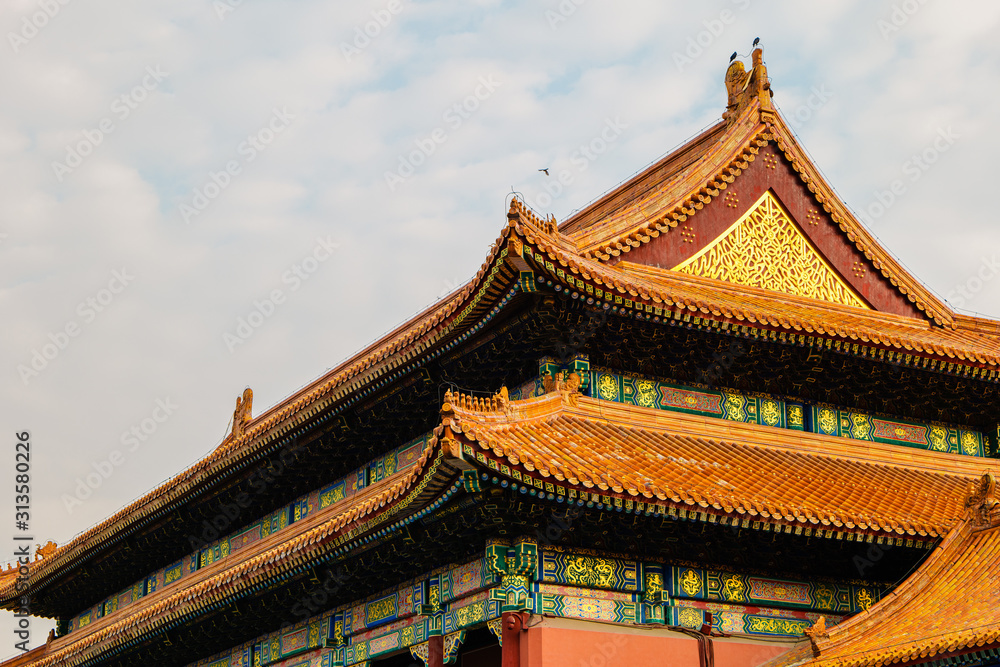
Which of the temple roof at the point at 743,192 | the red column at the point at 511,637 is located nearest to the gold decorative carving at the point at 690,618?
the red column at the point at 511,637

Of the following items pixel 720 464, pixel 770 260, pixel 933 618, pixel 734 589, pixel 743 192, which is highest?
pixel 743 192

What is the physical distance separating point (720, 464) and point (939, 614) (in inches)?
139

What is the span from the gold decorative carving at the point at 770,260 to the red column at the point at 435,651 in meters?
6.75

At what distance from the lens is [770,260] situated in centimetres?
1948

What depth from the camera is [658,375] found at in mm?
17156

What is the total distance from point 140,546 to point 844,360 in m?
16.6

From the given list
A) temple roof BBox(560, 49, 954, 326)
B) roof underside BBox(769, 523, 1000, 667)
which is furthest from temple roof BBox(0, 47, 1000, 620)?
roof underside BBox(769, 523, 1000, 667)

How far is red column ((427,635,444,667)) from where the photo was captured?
613 inches

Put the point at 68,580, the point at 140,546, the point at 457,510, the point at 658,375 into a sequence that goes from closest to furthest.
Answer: the point at 457,510, the point at 658,375, the point at 140,546, the point at 68,580

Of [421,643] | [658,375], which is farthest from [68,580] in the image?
[658,375]

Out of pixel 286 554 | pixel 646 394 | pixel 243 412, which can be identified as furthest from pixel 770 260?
pixel 243 412

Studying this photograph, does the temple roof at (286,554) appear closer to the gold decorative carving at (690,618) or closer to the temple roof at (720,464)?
the temple roof at (720,464)

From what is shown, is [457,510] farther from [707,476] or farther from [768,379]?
[768,379]

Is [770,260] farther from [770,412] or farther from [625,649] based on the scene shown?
[625,649]
